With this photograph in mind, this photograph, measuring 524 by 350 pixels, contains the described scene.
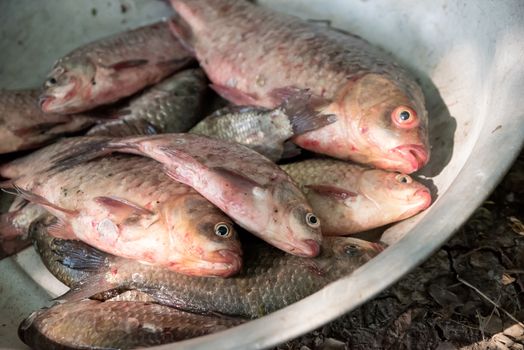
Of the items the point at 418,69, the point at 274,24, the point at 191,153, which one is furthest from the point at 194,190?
the point at 418,69

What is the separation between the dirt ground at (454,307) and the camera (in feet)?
10.0

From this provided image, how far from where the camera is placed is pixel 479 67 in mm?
2883

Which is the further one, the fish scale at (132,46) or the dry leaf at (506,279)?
the fish scale at (132,46)

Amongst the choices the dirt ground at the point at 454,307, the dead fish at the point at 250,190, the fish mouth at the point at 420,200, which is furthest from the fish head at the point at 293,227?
the dirt ground at the point at 454,307

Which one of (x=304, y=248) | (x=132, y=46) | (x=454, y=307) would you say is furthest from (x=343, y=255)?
(x=132, y=46)

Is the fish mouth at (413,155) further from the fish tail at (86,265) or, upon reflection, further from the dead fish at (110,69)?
the dead fish at (110,69)

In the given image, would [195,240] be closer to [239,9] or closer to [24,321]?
[24,321]

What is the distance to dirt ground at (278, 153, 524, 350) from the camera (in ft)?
10.0

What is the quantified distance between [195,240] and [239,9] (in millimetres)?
1532

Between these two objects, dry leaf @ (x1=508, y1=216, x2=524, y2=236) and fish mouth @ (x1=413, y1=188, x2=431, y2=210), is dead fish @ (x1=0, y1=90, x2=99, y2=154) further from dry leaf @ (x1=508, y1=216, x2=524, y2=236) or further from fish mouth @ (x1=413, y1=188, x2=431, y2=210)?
dry leaf @ (x1=508, y1=216, x2=524, y2=236)

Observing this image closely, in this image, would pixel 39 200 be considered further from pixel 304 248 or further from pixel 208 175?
pixel 304 248

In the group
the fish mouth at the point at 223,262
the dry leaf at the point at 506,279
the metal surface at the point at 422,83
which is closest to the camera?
the metal surface at the point at 422,83

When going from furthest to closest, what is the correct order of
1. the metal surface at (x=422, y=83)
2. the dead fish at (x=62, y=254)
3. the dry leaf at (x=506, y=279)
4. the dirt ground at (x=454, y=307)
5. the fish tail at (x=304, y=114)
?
the dry leaf at (x=506, y=279) < the dirt ground at (x=454, y=307) < the fish tail at (x=304, y=114) < the dead fish at (x=62, y=254) < the metal surface at (x=422, y=83)

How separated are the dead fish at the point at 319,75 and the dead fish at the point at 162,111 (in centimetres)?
14
